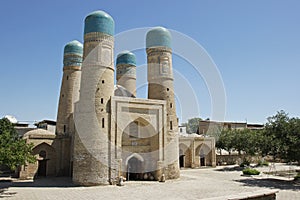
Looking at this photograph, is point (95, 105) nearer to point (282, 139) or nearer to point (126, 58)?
point (126, 58)

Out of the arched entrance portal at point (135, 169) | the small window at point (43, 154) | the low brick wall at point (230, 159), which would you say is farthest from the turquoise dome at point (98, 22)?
the low brick wall at point (230, 159)

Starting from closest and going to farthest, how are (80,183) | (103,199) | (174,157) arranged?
(103,199), (80,183), (174,157)

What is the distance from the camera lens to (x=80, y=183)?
20.7 metres

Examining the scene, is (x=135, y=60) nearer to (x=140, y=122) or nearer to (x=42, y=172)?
(x=140, y=122)

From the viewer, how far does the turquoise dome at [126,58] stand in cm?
3465

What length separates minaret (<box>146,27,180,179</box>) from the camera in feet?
84.6

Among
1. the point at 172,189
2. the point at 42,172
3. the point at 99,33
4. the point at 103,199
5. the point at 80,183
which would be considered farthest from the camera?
the point at 42,172

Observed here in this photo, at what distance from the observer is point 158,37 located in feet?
86.3

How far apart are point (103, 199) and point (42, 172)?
1428 centimetres

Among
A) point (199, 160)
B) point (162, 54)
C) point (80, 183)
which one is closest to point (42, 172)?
point (80, 183)

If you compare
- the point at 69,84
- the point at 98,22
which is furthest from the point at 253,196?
the point at 69,84

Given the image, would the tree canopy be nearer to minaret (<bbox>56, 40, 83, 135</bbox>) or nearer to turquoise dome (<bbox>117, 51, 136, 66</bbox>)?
turquoise dome (<bbox>117, 51, 136, 66</bbox>)

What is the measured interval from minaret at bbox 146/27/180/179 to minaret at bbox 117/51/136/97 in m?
8.39

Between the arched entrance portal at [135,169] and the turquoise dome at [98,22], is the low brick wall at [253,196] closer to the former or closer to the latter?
the arched entrance portal at [135,169]
